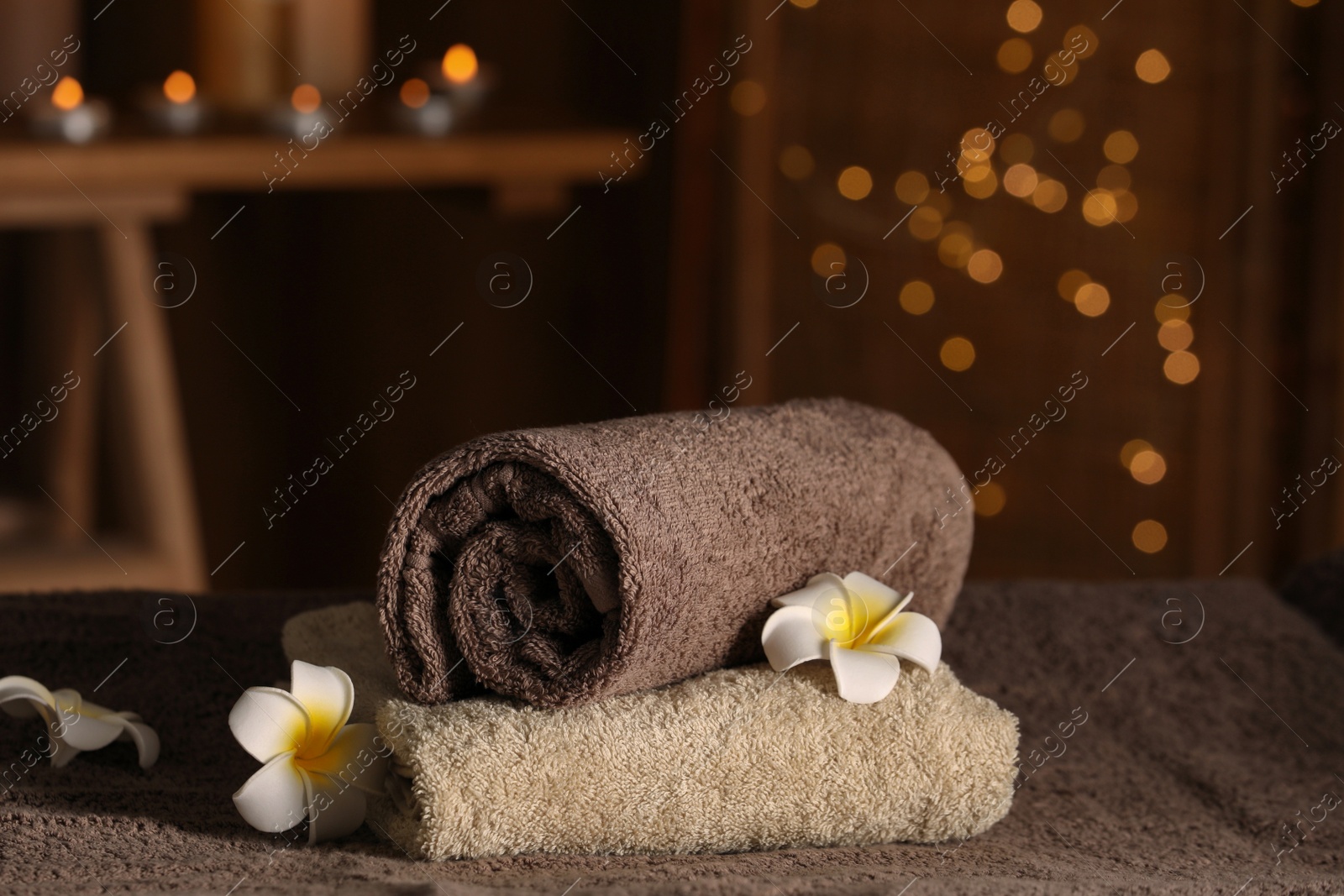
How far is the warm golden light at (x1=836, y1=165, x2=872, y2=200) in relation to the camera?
194 centimetres

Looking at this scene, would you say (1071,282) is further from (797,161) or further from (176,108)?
(176,108)

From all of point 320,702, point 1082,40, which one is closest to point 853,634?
point 320,702

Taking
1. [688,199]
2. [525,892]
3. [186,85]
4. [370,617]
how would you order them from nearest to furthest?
[525,892]
[370,617]
[186,85]
[688,199]

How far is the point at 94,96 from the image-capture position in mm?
2135

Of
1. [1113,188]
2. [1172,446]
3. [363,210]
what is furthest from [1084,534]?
[363,210]

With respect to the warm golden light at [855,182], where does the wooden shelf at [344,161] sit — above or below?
above

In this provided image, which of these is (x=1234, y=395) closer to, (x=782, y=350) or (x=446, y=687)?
(x=782, y=350)

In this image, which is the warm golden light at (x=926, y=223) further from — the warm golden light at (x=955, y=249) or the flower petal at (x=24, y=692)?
the flower petal at (x=24, y=692)

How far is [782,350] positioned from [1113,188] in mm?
535

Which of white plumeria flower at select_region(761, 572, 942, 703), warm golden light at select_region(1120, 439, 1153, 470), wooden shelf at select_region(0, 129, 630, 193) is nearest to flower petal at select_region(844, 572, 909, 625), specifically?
white plumeria flower at select_region(761, 572, 942, 703)

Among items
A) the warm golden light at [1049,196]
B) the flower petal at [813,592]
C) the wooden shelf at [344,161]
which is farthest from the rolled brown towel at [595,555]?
the warm golden light at [1049,196]

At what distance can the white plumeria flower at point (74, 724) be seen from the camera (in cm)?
68

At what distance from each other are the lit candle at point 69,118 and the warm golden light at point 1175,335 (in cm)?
148

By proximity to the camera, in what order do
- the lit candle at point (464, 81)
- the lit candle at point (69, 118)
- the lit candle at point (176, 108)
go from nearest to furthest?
the lit candle at point (69, 118) → the lit candle at point (176, 108) → the lit candle at point (464, 81)
